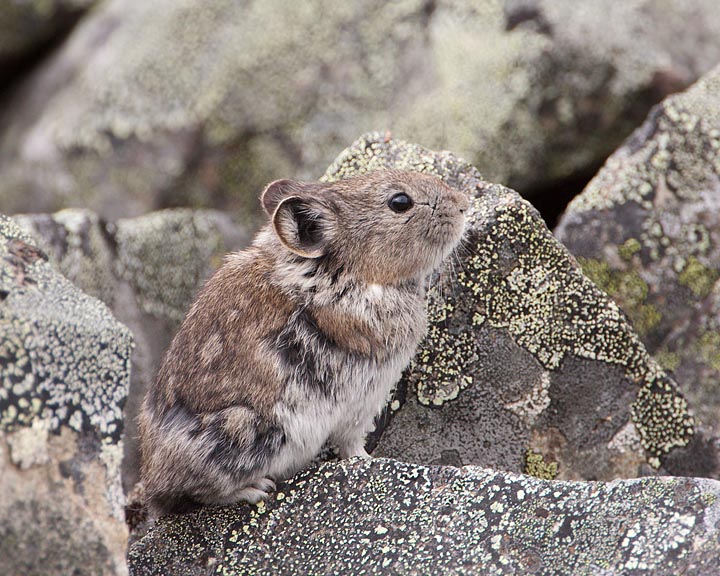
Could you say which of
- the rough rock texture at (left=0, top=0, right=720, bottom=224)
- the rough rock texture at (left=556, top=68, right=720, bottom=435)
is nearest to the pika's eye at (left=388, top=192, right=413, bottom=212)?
the rough rock texture at (left=556, top=68, right=720, bottom=435)

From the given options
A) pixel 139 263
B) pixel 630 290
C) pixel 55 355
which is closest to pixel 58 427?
pixel 55 355

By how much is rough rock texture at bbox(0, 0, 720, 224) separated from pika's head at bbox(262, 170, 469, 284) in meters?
3.22

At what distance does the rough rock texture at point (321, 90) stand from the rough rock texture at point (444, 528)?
15.1 ft

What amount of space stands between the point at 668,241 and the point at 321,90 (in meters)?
4.03

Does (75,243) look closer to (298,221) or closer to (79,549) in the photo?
(298,221)

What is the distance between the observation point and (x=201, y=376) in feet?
16.4

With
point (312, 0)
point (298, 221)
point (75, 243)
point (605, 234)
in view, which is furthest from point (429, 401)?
point (312, 0)

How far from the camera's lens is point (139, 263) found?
299 inches

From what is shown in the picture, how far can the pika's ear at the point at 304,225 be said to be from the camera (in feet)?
17.2

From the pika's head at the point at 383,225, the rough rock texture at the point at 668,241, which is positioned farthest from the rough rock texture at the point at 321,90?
the pika's head at the point at 383,225

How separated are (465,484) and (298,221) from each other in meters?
1.79

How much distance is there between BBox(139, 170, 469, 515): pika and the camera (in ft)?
16.1

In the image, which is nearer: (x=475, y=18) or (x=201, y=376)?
(x=201, y=376)

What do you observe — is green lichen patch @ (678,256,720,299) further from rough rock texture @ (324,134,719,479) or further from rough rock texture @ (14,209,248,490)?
rough rock texture @ (14,209,248,490)
